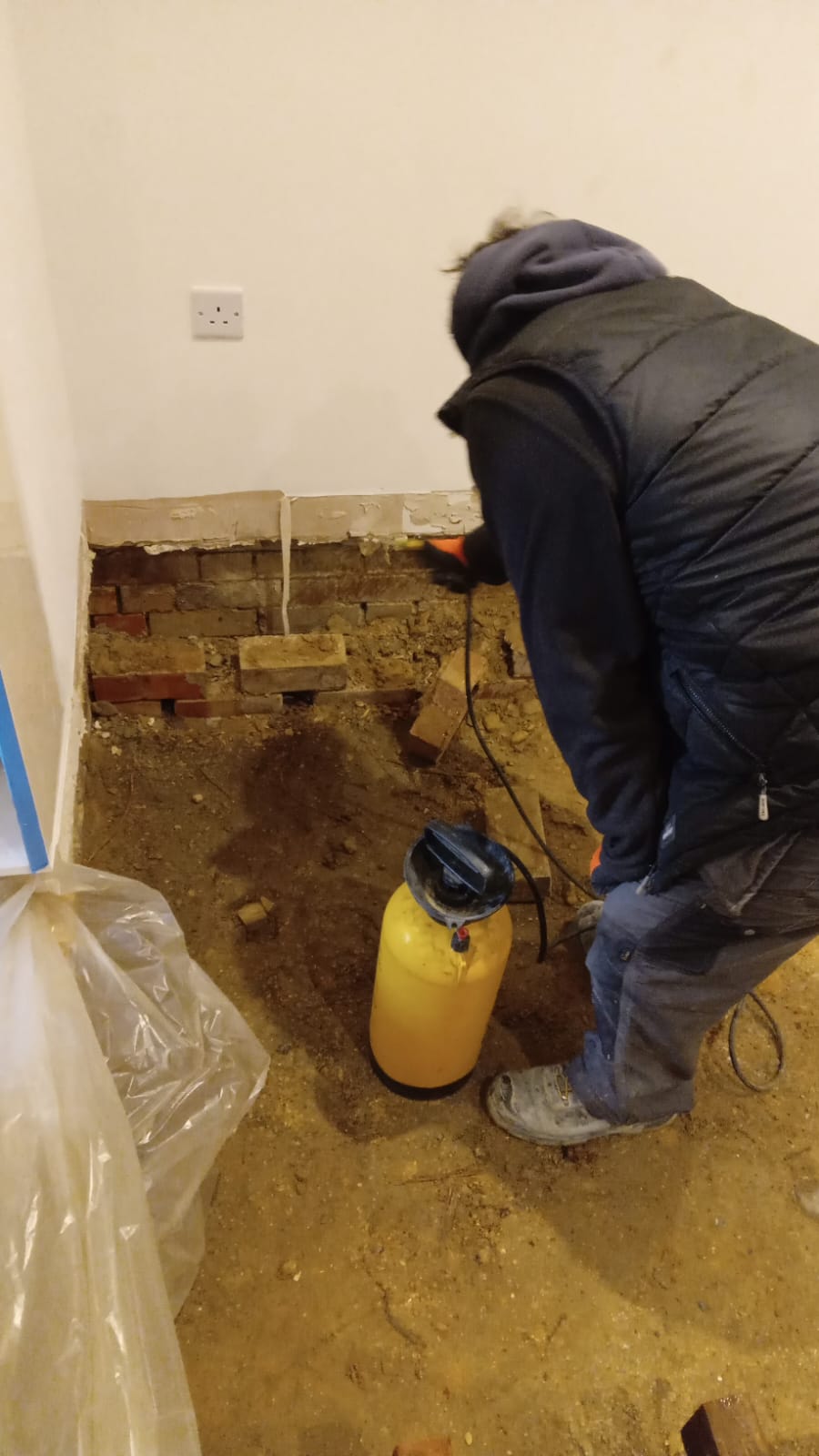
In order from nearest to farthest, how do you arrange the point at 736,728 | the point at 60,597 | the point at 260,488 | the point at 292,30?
1. the point at 736,728
2. the point at 292,30
3. the point at 60,597
4. the point at 260,488

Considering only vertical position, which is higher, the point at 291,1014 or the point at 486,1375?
the point at 291,1014

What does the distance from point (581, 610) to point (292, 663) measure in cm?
111

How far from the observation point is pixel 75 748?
1609mm

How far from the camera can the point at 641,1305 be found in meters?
1.35

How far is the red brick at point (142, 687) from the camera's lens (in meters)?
1.96

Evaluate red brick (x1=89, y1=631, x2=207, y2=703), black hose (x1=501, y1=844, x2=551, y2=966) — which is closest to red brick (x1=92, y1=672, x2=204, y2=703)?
red brick (x1=89, y1=631, x2=207, y2=703)

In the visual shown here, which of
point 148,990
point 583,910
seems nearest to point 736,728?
point 148,990

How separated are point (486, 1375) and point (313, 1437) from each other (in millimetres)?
246

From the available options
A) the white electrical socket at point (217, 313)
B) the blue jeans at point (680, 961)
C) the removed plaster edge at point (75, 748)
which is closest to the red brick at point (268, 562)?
the removed plaster edge at point (75, 748)

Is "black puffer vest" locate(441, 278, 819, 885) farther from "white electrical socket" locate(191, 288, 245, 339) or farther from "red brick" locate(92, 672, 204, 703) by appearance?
"red brick" locate(92, 672, 204, 703)

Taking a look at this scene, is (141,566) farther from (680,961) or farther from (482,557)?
(680,961)

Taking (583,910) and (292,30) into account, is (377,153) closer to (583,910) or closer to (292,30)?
(292,30)

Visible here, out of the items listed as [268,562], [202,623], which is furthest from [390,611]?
[202,623]

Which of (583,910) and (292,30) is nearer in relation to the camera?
(292,30)
